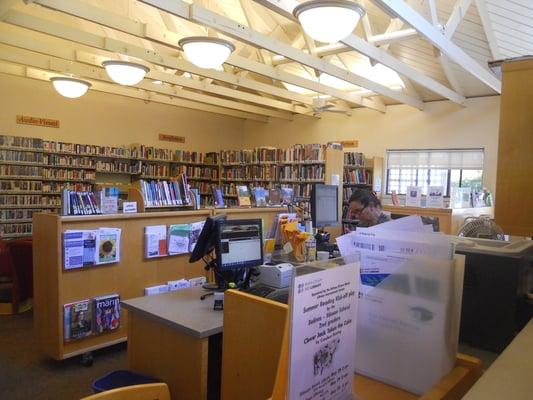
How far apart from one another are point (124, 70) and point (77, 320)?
259 centimetres

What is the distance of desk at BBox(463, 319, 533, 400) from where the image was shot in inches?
27.8

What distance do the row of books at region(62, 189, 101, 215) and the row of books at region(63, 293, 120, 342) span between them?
73cm

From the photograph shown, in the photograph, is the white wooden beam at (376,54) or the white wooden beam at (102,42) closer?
the white wooden beam at (376,54)

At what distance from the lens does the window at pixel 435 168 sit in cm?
766

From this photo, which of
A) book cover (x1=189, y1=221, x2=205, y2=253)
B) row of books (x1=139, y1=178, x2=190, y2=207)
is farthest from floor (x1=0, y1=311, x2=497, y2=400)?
row of books (x1=139, y1=178, x2=190, y2=207)

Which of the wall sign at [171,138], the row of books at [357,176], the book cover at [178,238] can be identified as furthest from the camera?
the wall sign at [171,138]

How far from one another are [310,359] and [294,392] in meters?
0.06

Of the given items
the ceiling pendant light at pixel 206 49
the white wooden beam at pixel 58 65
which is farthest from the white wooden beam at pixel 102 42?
the white wooden beam at pixel 58 65

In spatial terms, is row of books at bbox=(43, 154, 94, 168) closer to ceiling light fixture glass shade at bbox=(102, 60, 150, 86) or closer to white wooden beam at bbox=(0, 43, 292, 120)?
white wooden beam at bbox=(0, 43, 292, 120)

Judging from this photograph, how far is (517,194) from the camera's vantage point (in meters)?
1.24

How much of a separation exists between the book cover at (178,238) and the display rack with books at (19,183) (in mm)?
4570

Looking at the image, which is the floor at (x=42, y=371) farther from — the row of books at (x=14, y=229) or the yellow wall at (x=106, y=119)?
the yellow wall at (x=106, y=119)

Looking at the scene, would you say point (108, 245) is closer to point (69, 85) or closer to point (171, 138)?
point (69, 85)

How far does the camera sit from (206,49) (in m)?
3.87
